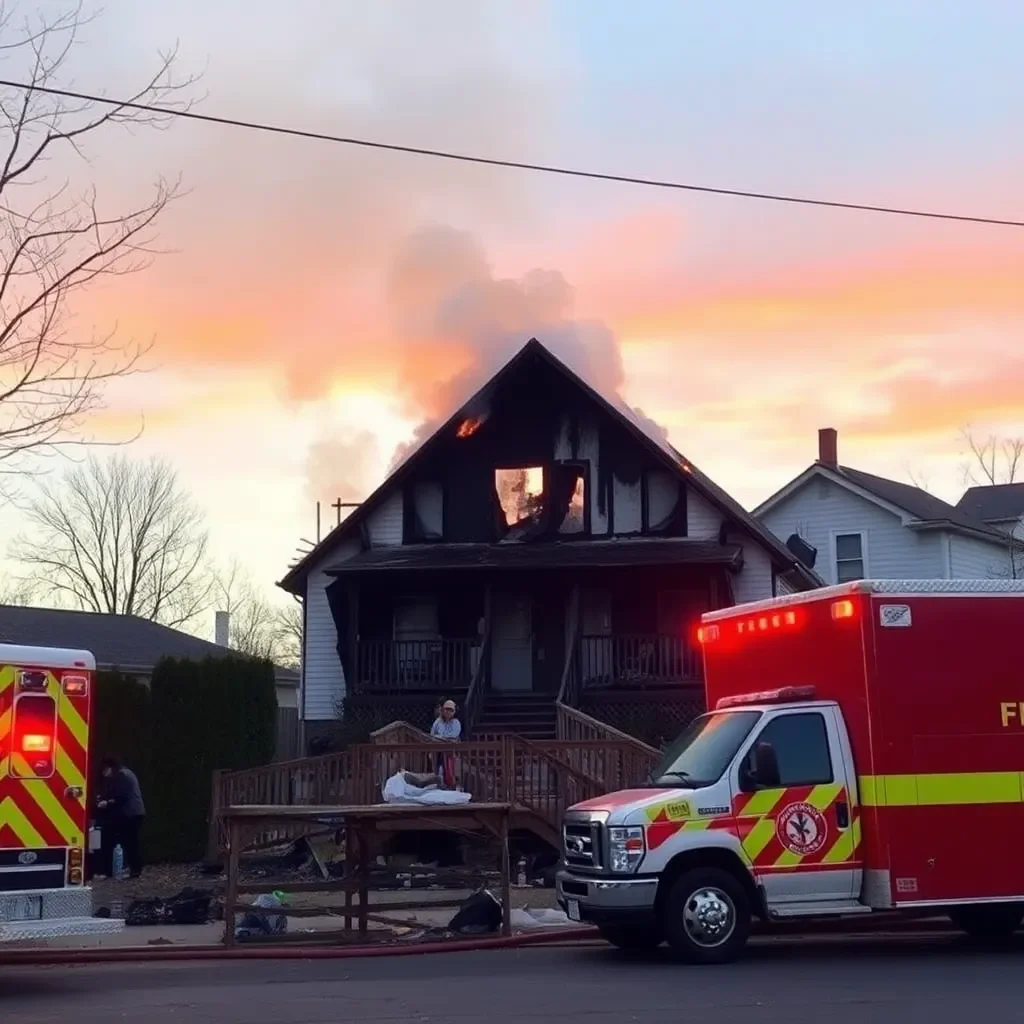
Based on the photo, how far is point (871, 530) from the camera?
3972 centimetres

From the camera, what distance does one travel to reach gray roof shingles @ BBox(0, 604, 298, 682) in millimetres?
34031

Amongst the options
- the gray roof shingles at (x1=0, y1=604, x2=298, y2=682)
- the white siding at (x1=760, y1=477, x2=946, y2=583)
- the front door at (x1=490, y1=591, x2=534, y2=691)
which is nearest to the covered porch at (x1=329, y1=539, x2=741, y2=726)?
the front door at (x1=490, y1=591, x2=534, y2=691)

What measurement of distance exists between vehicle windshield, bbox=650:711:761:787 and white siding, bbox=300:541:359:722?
18304mm

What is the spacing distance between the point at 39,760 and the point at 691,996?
195 inches

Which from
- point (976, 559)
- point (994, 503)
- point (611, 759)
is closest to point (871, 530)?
point (976, 559)

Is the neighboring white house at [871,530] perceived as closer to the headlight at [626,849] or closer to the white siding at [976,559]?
the white siding at [976,559]

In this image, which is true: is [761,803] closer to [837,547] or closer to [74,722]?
[74,722]

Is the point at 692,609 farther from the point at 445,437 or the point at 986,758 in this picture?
the point at 986,758

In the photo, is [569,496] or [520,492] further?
[520,492]

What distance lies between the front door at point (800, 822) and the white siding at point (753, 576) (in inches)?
661

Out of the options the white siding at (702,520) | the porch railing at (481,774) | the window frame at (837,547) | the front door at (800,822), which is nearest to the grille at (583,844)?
the front door at (800,822)

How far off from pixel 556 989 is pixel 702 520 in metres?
18.6

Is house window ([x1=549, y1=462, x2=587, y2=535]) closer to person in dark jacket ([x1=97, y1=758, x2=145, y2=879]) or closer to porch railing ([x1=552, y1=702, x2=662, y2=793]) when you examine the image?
porch railing ([x1=552, y1=702, x2=662, y2=793])

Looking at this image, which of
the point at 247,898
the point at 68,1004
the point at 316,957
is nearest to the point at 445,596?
the point at 247,898
